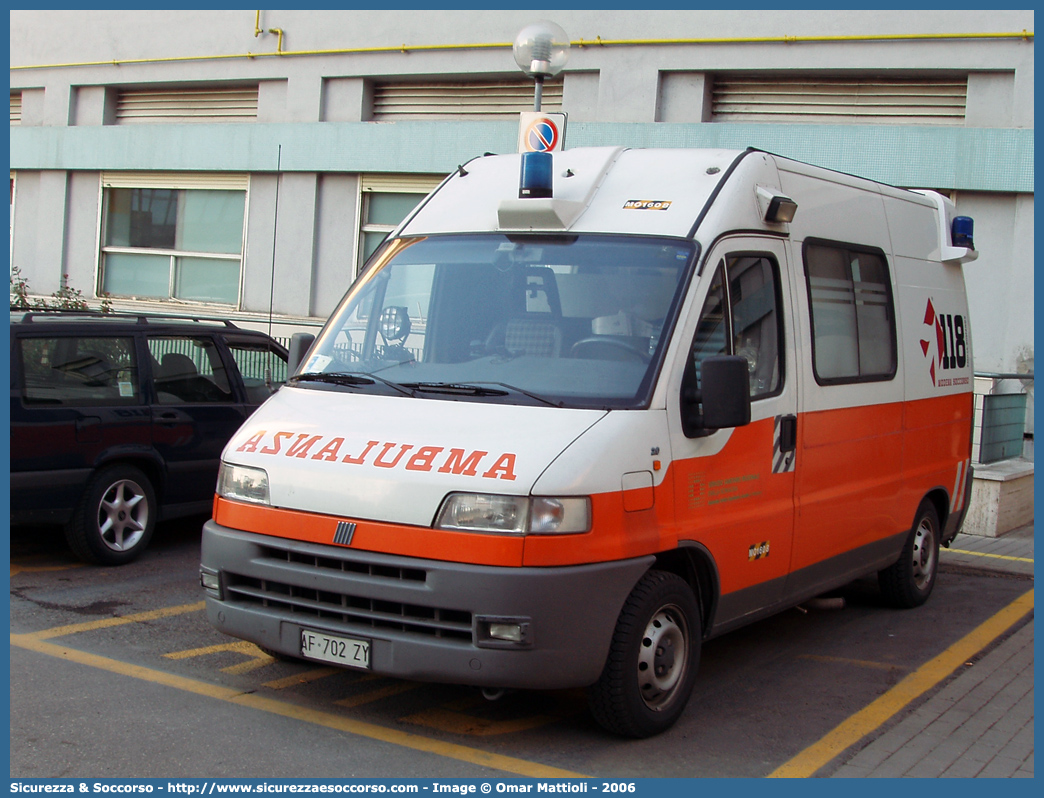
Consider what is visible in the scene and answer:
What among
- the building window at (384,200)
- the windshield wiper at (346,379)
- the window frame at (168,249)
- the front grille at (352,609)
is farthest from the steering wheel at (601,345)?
the window frame at (168,249)

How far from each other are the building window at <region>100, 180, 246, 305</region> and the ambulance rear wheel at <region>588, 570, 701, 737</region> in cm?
1281

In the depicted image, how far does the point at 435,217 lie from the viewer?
19.8 feet

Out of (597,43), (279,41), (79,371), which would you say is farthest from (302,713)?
(279,41)

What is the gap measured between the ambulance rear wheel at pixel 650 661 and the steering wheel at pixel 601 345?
0.97 m

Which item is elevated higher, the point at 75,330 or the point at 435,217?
the point at 435,217

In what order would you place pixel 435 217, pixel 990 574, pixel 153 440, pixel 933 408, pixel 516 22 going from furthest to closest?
pixel 516 22, pixel 990 574, pixel 153 440, pixel 933 408, pixel 435 217

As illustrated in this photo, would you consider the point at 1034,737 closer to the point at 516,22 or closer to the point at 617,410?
the point at 617,410

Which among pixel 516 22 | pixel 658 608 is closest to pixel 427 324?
pixel 658 608

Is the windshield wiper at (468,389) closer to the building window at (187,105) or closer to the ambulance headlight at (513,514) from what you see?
→ the ambulance headlight at (513,514)

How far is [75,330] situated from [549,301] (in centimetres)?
415

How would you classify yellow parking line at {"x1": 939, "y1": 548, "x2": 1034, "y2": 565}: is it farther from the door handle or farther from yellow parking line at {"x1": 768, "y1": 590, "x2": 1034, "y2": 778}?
the door handle

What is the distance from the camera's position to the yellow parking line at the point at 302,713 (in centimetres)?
462

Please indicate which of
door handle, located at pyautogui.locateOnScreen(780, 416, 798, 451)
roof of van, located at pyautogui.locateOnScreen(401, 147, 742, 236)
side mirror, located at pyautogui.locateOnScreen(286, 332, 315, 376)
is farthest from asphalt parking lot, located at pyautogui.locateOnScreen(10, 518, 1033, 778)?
roof of van, located at pyautogui.locateOnScreen(401, 147, 742, 236)

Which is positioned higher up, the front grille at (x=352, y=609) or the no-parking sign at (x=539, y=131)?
the no-parking sign at (x=539, y=131)
